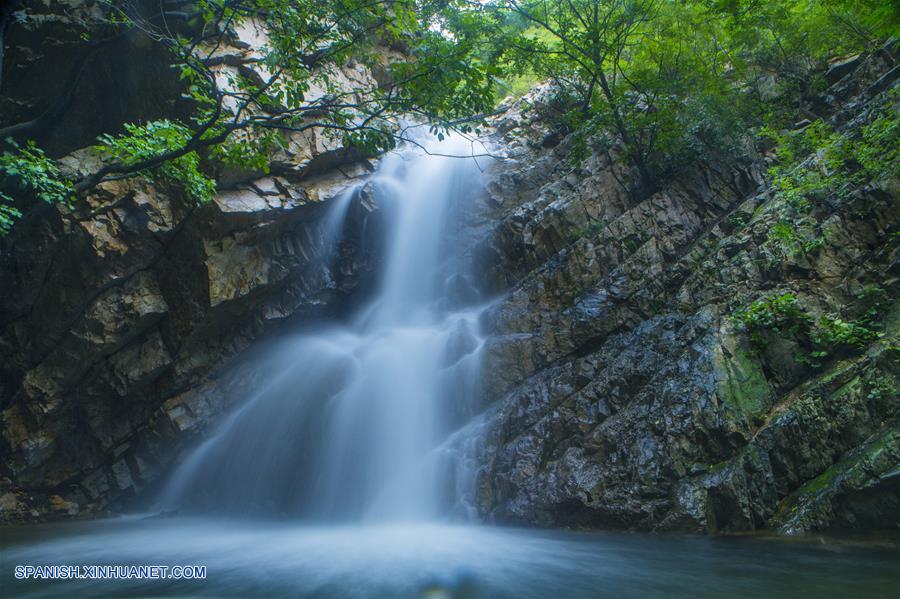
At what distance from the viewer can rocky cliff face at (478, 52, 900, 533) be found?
7.09 m

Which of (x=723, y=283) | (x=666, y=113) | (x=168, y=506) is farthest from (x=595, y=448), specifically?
(x=168, y=506)

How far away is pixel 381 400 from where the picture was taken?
1273 cm

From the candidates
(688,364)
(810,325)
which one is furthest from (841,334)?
(688,364)

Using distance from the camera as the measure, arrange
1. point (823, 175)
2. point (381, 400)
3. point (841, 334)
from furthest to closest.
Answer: point (381, 400) → point (823, 175) → point (841, 334)

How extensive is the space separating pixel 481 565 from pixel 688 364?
5.09 metres

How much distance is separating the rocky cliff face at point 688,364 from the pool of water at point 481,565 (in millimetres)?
657

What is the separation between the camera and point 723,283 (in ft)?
32.7

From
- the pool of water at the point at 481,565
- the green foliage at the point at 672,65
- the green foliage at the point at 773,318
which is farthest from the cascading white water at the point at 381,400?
the green foliage at the point at 773,318

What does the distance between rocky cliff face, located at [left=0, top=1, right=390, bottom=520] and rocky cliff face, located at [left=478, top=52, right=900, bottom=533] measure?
23.2ft

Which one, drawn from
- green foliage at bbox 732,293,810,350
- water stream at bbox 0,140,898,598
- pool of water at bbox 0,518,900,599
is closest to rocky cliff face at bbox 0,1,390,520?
water stream at bbox 0,140,898,598

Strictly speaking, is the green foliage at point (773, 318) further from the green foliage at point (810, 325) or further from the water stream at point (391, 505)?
the water stream at point (391, 505)

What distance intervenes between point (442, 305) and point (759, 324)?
8774 mm

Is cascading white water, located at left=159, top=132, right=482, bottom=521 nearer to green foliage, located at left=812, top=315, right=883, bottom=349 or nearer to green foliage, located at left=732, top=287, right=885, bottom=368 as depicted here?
green foliage, located at left=732, top=287, right=885, bottom=368

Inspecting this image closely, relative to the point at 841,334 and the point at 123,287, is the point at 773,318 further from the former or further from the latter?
the point at 123,287
